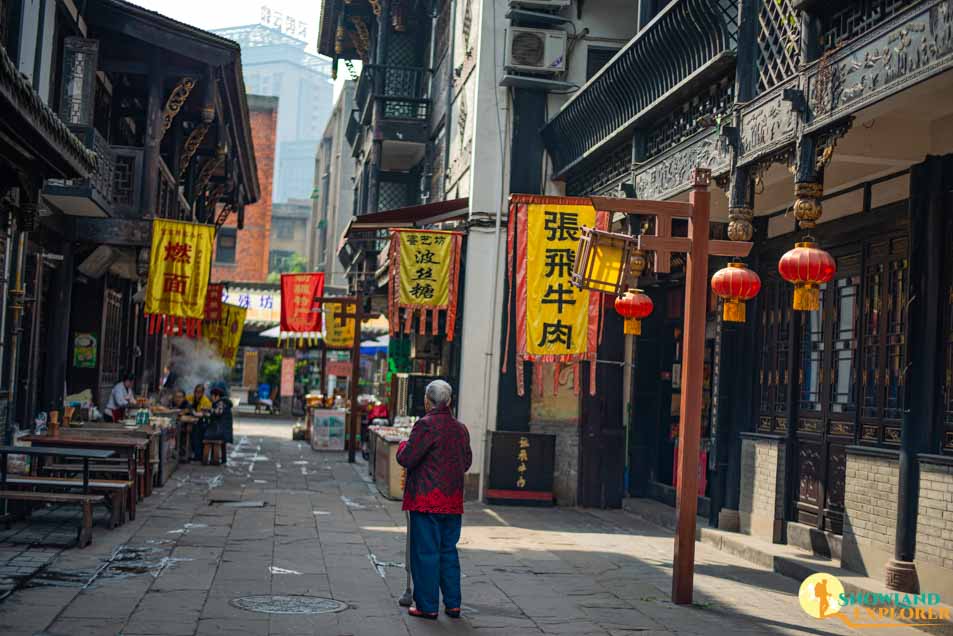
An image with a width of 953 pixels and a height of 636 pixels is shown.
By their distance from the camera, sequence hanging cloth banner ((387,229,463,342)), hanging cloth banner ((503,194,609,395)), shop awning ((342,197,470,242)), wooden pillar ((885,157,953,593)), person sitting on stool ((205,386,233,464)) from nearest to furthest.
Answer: wooden pillar ((885,157,953,593)) < hanging cloth banner ((503,194,609,395)) < shop awning ((342,197,470,242)) < hanging cloth banner ((387,229,463,342)) < person sitting on stool ((205,386,233,464))

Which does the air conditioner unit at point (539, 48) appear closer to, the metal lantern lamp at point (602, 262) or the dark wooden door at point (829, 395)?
the dark wooden door at point (829, 395)

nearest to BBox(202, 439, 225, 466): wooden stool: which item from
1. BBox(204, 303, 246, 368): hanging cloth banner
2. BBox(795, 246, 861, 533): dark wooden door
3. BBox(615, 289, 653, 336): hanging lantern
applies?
BBox(204, 303, 246, 368): hanging cloth banner

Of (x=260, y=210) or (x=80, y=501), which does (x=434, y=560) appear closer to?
(x=80, y=501)

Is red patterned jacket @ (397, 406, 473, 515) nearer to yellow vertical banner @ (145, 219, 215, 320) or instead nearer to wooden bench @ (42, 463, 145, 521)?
wooden bench @ (42, 463, 145, 521)

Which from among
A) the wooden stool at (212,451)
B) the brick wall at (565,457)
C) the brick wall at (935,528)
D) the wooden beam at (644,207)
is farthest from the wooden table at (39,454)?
the wooden stool at (212,451)

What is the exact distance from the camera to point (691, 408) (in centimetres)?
1027

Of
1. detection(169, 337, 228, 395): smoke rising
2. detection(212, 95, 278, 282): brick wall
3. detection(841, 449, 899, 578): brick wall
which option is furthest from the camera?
detection(212, 95, 278, 282): brick wall

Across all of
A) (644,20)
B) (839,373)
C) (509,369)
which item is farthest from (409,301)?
(839,373)

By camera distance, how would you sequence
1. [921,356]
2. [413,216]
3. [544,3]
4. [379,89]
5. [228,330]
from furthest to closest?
[228,330]
[379,89]
[544,3]
[413,216]
[921,356]

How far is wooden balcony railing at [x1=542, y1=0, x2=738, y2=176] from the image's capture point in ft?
40.0

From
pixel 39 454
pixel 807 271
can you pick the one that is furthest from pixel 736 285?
pixel 39 454

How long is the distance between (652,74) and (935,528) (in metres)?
6.72

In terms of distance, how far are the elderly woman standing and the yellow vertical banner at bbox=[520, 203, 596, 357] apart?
680cm

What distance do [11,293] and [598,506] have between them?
959 cm
